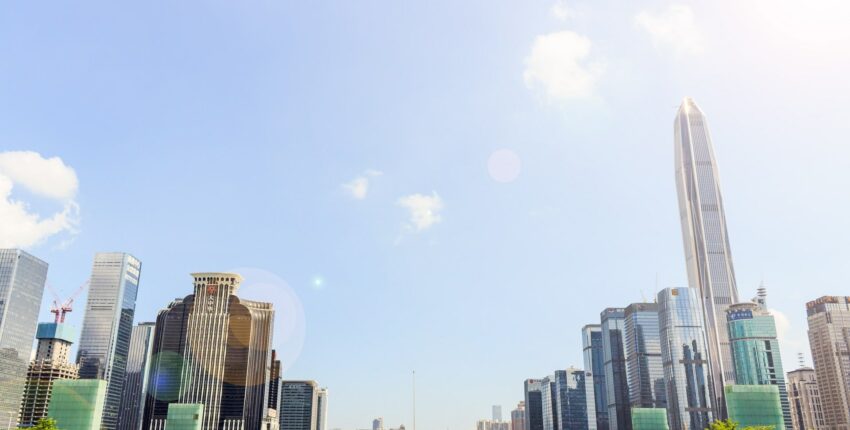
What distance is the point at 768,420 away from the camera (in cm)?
12862

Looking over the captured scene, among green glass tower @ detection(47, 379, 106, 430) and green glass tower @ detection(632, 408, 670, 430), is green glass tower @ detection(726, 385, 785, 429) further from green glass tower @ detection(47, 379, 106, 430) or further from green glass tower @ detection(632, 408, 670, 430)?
green glass tower @ detection(47, 379, 106, 430)

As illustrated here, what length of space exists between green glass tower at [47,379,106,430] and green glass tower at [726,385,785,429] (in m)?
120

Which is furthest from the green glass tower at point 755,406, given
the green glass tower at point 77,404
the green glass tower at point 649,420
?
the green glass tower at point 77,404

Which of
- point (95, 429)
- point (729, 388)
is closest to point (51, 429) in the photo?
point (95, 429)

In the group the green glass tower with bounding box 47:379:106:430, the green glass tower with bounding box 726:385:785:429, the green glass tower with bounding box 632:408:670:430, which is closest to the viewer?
the green glass tower with bounding box 47:379:106:430

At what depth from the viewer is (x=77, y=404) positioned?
123688 millimetres

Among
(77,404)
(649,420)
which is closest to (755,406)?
(649,420)

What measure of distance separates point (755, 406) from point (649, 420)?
35.1 m

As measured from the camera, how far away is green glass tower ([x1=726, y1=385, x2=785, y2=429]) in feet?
423

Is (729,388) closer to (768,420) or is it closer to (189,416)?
(768,420)

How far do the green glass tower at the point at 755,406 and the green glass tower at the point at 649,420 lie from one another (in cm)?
3250

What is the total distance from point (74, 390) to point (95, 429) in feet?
27.2

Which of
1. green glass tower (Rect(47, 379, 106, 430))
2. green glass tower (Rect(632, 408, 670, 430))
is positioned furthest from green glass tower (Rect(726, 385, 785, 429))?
green glass tower (Rect(47, 379, 106, 430))

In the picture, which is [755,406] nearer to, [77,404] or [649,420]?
[649,420]
